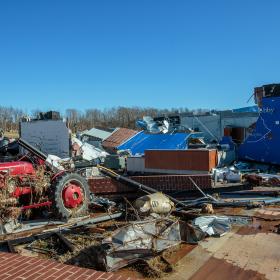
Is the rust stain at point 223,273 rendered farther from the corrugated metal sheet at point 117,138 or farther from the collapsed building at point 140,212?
the corrugated metal sheet at point 117,138

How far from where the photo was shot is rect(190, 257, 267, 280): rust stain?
5397mm

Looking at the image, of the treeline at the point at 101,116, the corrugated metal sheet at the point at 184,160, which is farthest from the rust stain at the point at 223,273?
the treeline at the point at 101,116

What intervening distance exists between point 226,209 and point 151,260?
412 cm

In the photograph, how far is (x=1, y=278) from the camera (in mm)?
4504

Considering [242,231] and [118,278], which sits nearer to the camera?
[118,278]

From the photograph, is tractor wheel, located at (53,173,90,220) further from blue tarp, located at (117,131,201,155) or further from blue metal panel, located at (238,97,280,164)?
blue tarp, located at (117,131,201,155)

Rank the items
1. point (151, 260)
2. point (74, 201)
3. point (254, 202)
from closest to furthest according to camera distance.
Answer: point (151, 260) → point (74, 201) → point (254, 202)

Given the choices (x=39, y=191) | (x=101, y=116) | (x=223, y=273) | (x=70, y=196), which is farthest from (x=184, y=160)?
(x=101, y=116)

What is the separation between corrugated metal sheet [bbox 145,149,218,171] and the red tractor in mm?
6905

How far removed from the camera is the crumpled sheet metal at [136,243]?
5.78 m

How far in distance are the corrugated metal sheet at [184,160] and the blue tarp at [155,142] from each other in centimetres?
523

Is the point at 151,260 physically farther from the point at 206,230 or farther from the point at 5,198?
the point at 5,198

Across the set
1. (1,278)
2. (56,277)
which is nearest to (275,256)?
(56,277)

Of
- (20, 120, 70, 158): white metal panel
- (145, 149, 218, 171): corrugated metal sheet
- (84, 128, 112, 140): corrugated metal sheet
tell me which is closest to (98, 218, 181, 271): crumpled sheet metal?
(145, 149, 218, 171): corrugated metal sheet
